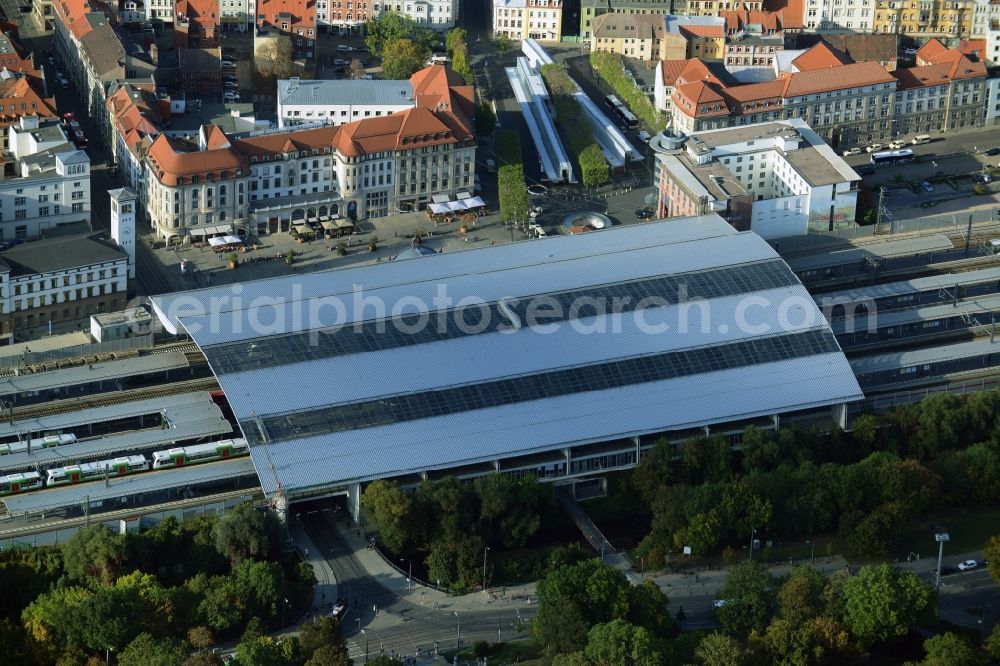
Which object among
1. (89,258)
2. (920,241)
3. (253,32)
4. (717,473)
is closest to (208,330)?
(89,258)

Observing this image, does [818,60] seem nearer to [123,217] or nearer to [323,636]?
[123,217]

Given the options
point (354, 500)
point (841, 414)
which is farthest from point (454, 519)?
point (841, 414)

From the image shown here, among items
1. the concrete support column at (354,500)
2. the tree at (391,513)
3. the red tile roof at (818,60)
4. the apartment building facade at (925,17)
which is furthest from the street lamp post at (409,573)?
the apartment building facade at (925,17)

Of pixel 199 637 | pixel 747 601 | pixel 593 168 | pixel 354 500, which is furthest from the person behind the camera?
pixel 593 168

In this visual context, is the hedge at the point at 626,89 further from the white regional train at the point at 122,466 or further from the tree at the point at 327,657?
the tree at the point at 327,657

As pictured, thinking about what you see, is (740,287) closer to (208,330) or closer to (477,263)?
(477,263)

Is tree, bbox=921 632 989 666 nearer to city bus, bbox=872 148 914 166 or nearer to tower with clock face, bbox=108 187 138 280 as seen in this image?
tower with clock face, bbox=108 187 138 280

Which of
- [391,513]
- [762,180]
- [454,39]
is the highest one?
[454,39]
